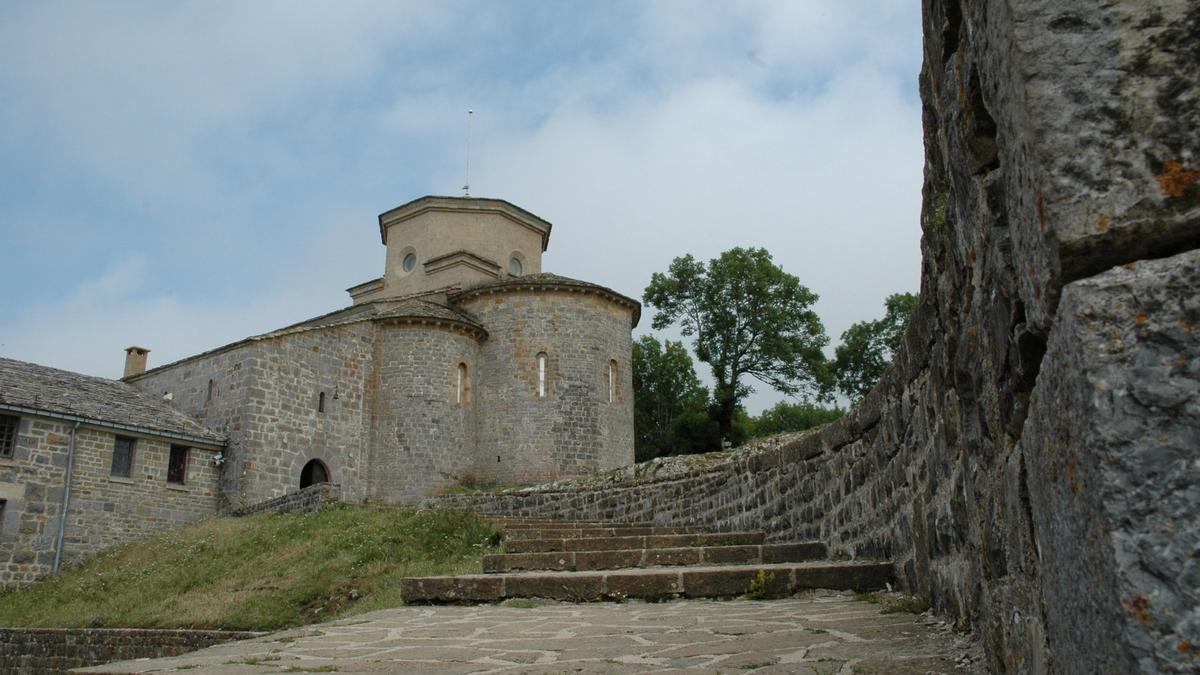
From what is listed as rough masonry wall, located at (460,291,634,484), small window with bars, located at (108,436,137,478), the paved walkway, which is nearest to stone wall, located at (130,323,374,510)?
small window with bars, located at (108,436,137,478)

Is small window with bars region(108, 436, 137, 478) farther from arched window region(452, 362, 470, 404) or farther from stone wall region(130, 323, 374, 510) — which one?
arched window region(452, 362, 470, 404)

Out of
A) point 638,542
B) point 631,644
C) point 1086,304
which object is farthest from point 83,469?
point 1086,304

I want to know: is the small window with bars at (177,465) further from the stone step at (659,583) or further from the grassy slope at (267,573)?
the stone step at (659,583)

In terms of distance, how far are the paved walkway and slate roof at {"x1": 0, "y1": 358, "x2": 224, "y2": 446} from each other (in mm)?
17660

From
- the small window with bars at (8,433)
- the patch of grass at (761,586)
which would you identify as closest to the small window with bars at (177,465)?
the small window with bars at (8,433)

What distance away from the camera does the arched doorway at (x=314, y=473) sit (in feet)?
81.9

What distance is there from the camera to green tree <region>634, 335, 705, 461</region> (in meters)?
39.5

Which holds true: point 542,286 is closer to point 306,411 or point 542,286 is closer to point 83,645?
point 306,411

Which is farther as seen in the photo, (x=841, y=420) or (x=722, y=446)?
(x=722, y=446)

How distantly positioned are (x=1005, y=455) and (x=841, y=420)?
17.8ft

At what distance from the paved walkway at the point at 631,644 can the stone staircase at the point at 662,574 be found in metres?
0.21

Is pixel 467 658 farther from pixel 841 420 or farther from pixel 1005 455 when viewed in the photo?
pixel 841 420

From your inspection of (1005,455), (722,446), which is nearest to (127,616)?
(1005,455)

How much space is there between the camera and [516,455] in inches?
1029
